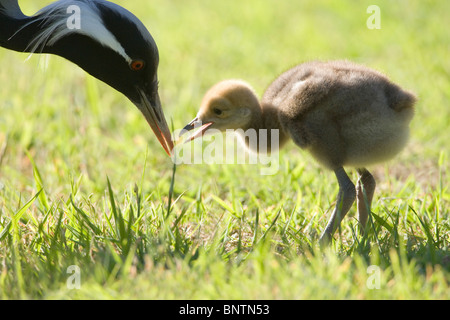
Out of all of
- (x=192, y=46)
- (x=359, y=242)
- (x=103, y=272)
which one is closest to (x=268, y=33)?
(x=192, y=46)

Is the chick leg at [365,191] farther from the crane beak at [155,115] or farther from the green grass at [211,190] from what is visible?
the crane beak at [155,115]

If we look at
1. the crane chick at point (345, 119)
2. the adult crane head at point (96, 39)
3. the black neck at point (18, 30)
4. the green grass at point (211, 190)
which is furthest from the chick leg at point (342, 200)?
the black neck at point (18, 30)

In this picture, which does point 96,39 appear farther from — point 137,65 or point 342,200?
point 342,200

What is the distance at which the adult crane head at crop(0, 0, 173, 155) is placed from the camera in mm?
4262

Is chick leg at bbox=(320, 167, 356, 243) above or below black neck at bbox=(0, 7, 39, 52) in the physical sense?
below

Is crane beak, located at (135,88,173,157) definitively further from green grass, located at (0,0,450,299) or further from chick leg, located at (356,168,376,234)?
chick leg, located at (356,168,376,234)

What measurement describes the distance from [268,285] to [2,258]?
5.19 ft

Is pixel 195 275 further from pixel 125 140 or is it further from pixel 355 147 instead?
pixel 125 140

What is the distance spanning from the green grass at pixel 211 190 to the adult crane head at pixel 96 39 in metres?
0.36

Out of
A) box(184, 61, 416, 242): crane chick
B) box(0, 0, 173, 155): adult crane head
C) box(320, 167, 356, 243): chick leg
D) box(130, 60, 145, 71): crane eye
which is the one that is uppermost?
box(0, 0, 173, 155): adult crane head

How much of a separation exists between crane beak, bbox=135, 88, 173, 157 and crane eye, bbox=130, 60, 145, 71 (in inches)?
7.3

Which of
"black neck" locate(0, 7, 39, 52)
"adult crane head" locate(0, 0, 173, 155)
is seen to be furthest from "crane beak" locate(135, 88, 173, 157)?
"black neck" locate(0, 7, 39, 52)

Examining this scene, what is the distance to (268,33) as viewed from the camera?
32.3 feet

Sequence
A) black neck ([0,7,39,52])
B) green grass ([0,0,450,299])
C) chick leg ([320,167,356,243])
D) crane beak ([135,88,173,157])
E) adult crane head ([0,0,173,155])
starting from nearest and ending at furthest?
green grass ([0,0,450,299])
chick leg ([320,167,356,243])
adult crane head ([0,0,173,155])
black neck ([0,7,39,52])
crane beak ([135,88,173,157])
